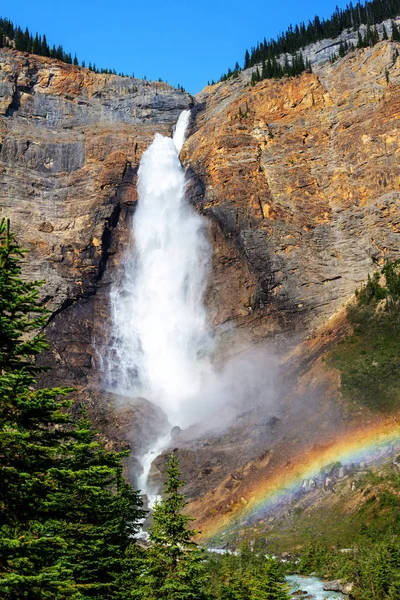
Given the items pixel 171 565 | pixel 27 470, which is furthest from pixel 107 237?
pixel 27 470

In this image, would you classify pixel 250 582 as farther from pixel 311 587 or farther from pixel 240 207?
pixel 240 207

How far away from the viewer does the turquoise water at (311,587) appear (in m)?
35.8

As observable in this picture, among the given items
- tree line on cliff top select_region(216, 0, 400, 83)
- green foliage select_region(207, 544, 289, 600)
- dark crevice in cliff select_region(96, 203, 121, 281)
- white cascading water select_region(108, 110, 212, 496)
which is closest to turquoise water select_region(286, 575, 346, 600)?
green foliage select_region(207, 544, 289, 600)

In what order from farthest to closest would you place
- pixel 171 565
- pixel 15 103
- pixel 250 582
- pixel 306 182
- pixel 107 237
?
pixel 15 103 → pixel 107 237 → pixel 306 182 → pixel 250 582 → pixel 171 565

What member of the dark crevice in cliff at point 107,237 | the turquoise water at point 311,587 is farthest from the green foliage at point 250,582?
the dark crevice in cliff at point 107,237

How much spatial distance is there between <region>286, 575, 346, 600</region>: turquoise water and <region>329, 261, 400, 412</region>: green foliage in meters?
22.3

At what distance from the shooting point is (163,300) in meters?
93.1

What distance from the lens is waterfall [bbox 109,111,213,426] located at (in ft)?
278

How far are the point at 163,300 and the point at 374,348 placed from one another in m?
36.8

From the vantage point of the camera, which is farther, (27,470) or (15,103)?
(15,103)

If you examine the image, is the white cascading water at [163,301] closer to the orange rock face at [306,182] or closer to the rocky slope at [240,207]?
the rocky slope at [240,207]

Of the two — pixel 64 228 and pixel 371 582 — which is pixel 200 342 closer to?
pixel 64 228

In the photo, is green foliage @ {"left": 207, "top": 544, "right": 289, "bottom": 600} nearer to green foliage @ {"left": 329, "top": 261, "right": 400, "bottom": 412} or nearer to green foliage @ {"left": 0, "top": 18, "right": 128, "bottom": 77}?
green foliage @ {"left": 329, "top": 261, "right": 400, "bottom": 412}

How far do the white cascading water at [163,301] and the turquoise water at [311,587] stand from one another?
3838 centimetres
